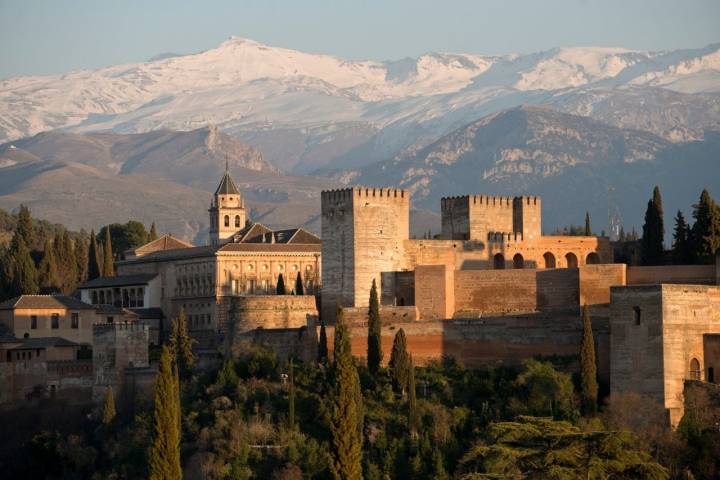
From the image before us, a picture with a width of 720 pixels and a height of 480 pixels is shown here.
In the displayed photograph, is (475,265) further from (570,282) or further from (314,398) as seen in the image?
Result: (314,398)

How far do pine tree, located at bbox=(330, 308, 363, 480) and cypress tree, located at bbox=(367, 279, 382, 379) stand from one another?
2.88 metres

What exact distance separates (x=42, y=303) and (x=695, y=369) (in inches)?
1226

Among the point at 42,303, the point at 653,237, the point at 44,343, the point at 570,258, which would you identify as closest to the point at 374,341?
the point at 570,258

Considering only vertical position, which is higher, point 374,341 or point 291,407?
point 374,341

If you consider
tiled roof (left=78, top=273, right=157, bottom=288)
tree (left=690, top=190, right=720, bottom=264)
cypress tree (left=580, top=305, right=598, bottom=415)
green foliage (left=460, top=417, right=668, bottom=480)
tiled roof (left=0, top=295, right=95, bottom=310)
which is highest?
tree (left=690, top=190, right=720, bottom=264)

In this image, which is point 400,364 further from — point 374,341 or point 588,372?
point 588,372

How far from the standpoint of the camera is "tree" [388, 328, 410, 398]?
6019 cm

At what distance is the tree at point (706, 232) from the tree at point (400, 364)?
11919 millimetres

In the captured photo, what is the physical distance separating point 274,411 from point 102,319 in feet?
58.6

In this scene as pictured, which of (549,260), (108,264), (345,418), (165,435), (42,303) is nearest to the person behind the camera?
(165,435)

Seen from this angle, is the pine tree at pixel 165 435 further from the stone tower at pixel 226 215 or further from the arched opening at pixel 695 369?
the stone tower at pixel 226 215

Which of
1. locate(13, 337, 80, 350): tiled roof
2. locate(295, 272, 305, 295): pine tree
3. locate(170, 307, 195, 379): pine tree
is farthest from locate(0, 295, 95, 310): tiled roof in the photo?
locate(295, 272, 305, 295): pine tree

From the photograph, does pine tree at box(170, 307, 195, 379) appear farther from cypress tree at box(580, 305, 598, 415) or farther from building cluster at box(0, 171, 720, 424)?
cypress tree at box(580, 305, 598, 415)

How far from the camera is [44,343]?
71.2 metres
